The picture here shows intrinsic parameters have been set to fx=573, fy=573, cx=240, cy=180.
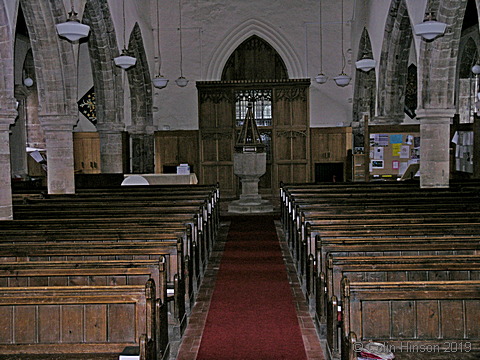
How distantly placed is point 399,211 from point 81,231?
410cm

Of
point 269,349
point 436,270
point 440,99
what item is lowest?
point 269,349

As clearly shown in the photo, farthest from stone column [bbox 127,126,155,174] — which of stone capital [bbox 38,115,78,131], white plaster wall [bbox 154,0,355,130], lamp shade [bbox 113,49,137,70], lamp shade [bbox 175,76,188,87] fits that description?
stone capital [bbox 38,115,78,131]

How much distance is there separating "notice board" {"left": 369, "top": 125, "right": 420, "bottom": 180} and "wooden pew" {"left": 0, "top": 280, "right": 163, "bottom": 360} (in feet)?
34.5

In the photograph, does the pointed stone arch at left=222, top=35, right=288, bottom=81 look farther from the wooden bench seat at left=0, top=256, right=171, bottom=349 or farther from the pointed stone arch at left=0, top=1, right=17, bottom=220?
the wooden bench seat at left=0, top=256, right=171, bottom=349

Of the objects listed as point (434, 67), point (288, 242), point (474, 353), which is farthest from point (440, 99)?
point (474, 353)

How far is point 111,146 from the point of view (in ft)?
48.6

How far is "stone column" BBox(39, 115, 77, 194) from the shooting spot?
434 inches

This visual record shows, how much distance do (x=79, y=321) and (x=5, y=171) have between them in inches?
208

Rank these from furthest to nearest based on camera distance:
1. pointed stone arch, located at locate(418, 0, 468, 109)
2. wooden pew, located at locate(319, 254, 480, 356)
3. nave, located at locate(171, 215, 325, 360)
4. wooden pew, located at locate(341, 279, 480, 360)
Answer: pointed stone arch, located at locate(418, 0, 468, 109), nave, located at locate(171, 215, 325, 360), wooden pew, located at locate(319, 254, 480, 356), wooden pew, located at locate(341, 279, 480, 360)

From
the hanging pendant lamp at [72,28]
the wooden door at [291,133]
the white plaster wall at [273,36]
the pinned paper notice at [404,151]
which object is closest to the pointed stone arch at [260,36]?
the white plaster wall at [273,36]

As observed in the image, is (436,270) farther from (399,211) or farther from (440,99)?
(440,99)

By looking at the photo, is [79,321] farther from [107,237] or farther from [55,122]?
[55,122]

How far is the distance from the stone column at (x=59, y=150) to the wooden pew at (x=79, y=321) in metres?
7.81

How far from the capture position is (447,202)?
8.33m
